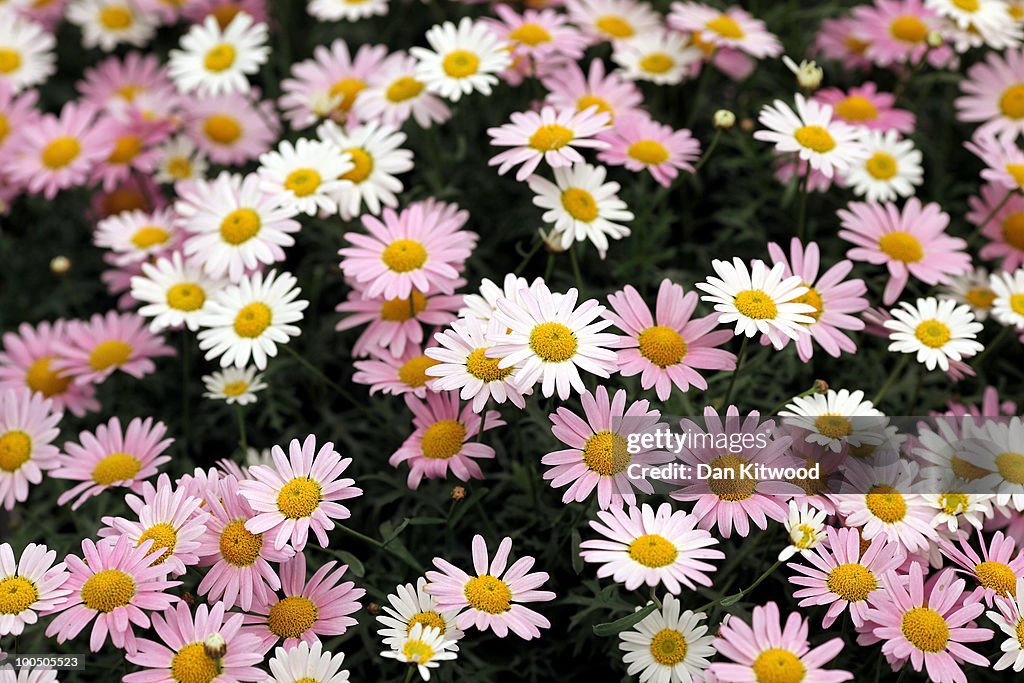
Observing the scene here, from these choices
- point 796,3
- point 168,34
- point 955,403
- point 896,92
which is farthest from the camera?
point 168,34

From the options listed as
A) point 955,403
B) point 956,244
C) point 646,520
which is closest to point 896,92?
point 956,244

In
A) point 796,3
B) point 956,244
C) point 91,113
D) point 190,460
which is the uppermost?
point 796,3

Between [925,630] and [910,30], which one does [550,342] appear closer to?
[925,630]

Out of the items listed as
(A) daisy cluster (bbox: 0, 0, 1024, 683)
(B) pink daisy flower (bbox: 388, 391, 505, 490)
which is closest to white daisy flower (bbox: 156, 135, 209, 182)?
(A) daisy cluster (bbox: 0, 0, 1024, 683)

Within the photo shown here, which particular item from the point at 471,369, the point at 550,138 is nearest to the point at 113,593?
the point at 471,369

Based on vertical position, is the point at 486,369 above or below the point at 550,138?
below

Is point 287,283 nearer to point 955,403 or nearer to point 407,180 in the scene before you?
point 407,180

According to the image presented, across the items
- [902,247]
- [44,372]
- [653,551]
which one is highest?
[902,247]
